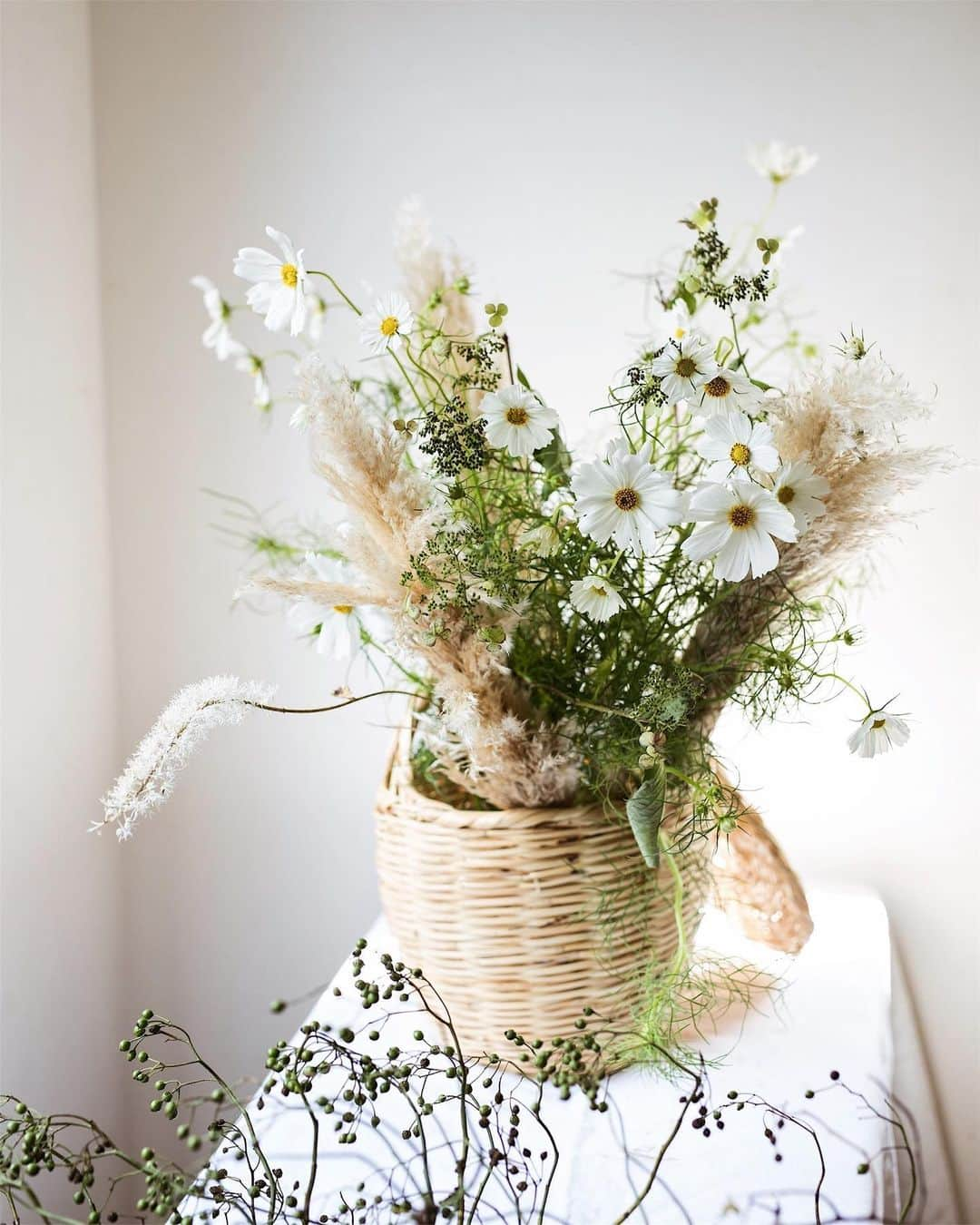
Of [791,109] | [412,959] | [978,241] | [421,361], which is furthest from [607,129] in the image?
[412,959]

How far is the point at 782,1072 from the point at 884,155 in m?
0.90

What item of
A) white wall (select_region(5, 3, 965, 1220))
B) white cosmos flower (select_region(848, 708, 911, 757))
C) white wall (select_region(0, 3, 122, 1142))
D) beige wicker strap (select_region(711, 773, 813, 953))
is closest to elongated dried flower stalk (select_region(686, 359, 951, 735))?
white cosmos flower (select_region(848, 708, 911, 757))

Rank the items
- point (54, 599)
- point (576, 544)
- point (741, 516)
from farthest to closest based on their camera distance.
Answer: point (54, 599) < point (576, 544) < point (741, 516)

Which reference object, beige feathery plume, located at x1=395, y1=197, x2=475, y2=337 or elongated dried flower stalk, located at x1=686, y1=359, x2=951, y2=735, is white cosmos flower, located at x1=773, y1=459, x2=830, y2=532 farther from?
beige feathery plume, located at x1=395, y1=197, x2=475, y2=337

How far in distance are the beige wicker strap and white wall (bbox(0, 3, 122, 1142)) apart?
706 mm

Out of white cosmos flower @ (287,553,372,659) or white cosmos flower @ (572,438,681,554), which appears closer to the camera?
white cosmos flower @ (572,438,681,554)

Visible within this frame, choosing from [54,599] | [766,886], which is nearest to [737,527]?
[766,886]

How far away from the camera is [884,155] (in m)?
1.08

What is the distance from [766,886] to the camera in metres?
0.93

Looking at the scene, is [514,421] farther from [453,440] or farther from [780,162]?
[780,162]

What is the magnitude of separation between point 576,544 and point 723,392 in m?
0.15

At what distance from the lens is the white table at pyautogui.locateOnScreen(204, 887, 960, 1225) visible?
678 millimetres

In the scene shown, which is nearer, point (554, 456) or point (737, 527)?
point (737, 527)

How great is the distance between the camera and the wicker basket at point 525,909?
0.74m
